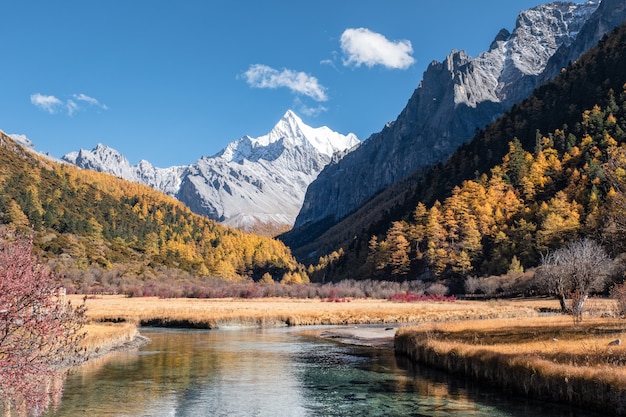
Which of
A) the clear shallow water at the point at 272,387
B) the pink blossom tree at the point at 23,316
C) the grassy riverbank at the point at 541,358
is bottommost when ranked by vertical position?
the clear shallow water at the point at 272,387

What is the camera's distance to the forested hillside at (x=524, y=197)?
132m

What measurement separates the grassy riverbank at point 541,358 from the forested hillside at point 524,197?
81001 millimetres

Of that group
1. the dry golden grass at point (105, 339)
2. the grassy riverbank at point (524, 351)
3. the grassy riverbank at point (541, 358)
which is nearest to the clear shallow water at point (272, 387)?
the grassy riverbank at point (541, 358)

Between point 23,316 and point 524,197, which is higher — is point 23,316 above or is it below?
below

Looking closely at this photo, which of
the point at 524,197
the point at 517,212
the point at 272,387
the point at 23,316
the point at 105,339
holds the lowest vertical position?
the point at 272,387

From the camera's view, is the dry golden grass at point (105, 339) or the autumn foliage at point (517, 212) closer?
the dry golden grass at point (105, 339)

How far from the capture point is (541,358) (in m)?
28.2

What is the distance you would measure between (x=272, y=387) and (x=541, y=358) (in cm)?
1463

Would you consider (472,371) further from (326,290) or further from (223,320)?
(326,290)

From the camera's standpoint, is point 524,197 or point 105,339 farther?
point 524,197

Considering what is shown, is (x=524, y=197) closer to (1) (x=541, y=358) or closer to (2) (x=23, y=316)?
(1) (x=541, y=358)

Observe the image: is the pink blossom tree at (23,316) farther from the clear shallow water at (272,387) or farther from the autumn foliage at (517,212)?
the autumn foliage at (517,212)

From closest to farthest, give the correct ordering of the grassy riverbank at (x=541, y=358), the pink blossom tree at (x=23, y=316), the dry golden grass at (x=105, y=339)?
1. the pink blossom tree at (x=23, y=316)
2. the grassy riverbank at (x=541, y=358)
3. the dry golden grass at (x=105, y=339)

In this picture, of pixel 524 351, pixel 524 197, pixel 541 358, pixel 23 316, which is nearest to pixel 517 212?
pixel 524 197
